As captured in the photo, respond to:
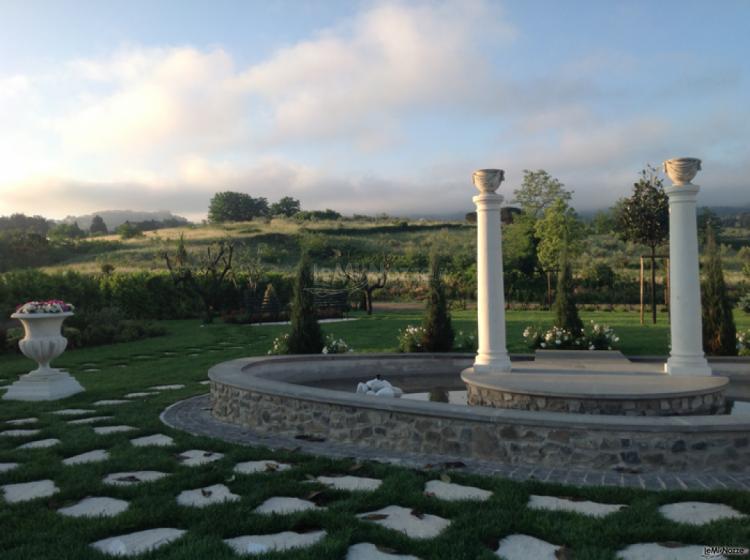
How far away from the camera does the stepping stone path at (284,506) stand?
3838 mm

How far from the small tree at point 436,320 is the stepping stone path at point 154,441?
6030 millimetres

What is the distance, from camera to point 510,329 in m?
15.2

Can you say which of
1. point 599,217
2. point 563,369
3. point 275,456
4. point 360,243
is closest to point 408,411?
point 275,456

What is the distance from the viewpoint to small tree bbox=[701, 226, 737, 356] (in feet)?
32.4

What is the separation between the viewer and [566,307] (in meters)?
10.9

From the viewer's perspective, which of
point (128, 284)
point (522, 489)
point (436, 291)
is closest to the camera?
point (522, 489)

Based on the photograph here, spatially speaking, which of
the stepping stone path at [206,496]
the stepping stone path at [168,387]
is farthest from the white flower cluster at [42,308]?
the stepping stone path at [206,496]

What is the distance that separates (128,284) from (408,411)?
66.1 ft

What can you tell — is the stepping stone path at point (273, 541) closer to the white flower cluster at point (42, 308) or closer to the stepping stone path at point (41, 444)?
the stepping stone path at point (41, 444)

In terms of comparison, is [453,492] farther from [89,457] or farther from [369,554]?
[89,457]

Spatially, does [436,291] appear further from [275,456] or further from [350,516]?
[350,516]

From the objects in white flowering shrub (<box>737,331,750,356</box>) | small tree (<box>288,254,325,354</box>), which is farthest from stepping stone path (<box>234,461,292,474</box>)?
white flowering shrub (<box>737,331,750,356</box>)

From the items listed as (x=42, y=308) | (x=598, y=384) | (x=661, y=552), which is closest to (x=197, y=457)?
(x=661, y=552)

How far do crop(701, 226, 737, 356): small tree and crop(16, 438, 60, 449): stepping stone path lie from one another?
9.43m
